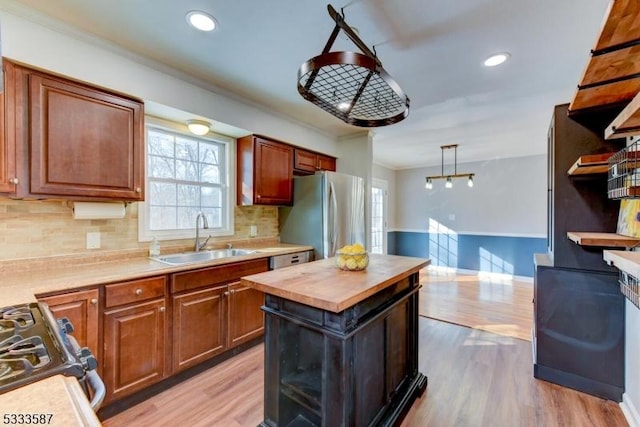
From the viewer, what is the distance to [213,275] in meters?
2.28

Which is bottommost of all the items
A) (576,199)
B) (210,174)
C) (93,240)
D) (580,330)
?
(580,330)

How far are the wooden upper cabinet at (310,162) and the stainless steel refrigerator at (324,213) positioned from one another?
0.23 meters

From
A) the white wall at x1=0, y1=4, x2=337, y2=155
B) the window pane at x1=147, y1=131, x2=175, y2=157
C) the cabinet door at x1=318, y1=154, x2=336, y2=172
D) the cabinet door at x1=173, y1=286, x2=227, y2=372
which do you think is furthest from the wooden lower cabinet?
the cabinet door at x1=318, y1=154, x2=336, y2=172

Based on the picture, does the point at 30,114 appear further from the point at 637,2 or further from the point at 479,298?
the point at 479,298

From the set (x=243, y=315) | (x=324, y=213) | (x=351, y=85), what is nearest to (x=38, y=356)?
(x=351, y=85)

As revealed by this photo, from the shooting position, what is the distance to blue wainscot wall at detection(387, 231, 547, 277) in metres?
5.31

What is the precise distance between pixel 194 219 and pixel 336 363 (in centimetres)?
217

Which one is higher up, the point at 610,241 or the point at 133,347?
the point at 610,241

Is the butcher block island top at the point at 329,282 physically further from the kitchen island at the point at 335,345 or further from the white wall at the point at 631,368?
the white wall at the point at 631,368

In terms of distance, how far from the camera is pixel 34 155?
1.68 m

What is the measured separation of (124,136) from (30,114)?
484 mm

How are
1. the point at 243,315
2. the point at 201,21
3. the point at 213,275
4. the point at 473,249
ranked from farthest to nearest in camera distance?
1. the point at 473,249
2. the point at 243,315
3. the point at 213,275
4. the point at 201,21

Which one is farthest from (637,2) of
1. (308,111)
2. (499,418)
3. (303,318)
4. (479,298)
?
(479,298)

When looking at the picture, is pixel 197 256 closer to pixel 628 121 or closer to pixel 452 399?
pixel 452 399
